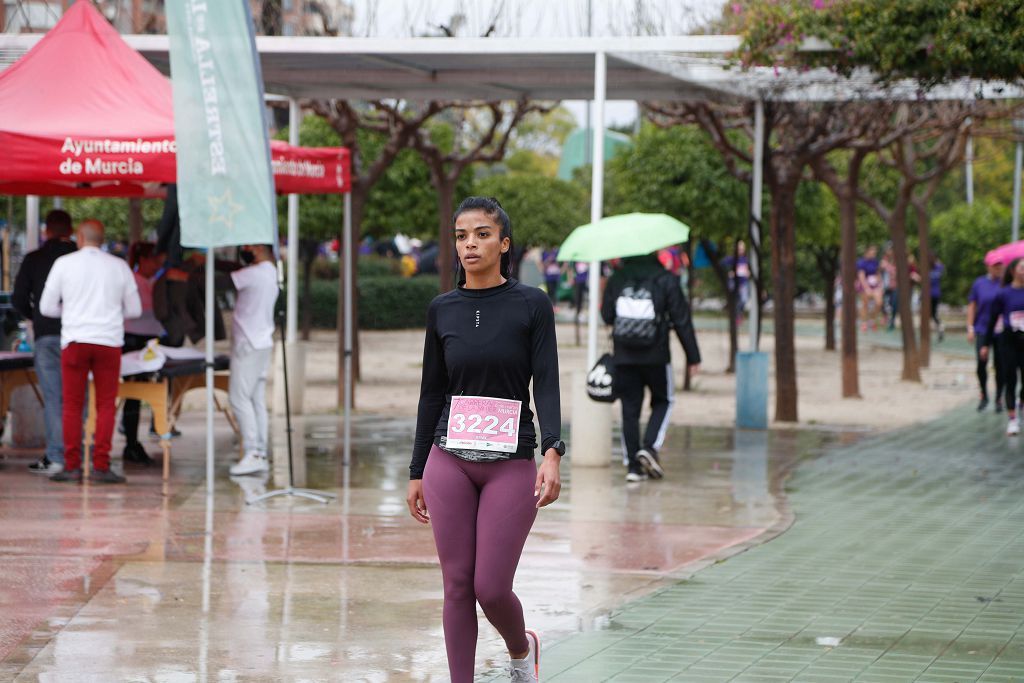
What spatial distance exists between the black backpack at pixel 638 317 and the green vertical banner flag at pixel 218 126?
2.92 meters

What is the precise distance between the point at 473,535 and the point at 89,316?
20.3 feet

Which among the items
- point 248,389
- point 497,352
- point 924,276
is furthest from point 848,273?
point 497,352

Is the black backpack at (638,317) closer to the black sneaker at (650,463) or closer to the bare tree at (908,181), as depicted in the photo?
the black sneaker at (650,463)

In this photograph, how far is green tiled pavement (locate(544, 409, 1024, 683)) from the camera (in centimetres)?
641

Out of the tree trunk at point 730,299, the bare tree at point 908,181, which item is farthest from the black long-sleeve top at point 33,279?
the tree trunk at point 730,299

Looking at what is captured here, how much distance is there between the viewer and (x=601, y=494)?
448 inches

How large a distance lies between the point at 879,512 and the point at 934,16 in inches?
158

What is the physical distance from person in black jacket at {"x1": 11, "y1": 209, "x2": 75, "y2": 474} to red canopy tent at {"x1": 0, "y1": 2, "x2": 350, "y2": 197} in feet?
1.75

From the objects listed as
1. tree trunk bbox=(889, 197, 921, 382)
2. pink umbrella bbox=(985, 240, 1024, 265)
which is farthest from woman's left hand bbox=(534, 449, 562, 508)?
tree trunk bbox=(889, 197, 921, 382)

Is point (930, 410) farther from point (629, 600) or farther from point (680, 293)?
point (629, 600)

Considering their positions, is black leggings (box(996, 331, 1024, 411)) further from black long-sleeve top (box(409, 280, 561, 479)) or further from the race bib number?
the race bib number

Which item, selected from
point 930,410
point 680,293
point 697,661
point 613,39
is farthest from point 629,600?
point 930,410

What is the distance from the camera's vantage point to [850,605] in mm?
7680

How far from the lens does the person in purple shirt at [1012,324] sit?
1557 cm
